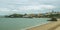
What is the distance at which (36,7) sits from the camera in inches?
352

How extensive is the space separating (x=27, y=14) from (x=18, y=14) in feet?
1.41

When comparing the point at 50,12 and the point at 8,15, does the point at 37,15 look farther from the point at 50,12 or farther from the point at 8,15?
the point at 8,15

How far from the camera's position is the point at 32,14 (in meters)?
8.83

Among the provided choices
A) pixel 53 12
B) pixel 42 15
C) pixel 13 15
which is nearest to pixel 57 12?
pixel 53 12

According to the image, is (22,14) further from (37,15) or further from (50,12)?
(50,12)

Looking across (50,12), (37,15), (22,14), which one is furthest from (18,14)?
(50,12)

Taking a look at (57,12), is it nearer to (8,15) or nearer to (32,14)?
(32,14)

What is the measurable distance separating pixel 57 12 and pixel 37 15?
964mm

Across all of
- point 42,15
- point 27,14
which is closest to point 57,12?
point 42,15

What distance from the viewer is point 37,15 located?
29.2 ft

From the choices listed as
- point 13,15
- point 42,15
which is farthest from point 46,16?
point 13,15

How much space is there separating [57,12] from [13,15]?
211 centimetres

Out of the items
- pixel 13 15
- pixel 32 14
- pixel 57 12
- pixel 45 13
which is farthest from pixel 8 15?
pixel 57 12

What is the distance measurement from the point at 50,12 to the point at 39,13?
628 millimetres
